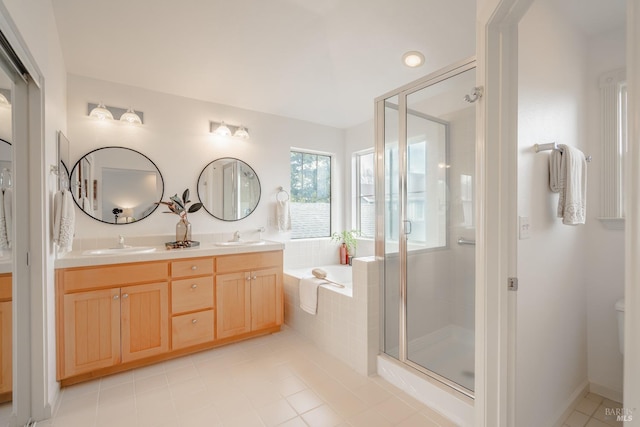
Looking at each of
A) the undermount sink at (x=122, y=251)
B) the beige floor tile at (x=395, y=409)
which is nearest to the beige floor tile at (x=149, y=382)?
the undermount sink at (x=122, y=251)

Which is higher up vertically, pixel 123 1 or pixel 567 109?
pixel 123 1

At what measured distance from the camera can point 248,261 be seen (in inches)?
113

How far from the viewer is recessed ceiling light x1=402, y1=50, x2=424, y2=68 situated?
2659mm

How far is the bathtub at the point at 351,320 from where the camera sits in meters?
2.29

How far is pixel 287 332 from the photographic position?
310 centimetres

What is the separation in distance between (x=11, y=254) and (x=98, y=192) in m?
1.24

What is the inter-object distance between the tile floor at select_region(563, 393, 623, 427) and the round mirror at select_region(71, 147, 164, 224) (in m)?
3.62

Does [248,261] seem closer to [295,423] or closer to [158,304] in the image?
[158,304]

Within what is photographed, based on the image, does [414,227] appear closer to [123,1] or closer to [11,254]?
[11,254]

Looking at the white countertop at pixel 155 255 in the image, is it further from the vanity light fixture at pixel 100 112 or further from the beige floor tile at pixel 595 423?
the beige floor tile at pixel 595 423

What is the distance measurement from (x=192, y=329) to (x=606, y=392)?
10.1 ft

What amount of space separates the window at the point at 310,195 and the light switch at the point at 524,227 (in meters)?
2.73

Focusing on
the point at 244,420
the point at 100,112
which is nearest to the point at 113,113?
the point at 100,112

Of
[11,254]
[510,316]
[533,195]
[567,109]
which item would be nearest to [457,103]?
[567,109]
